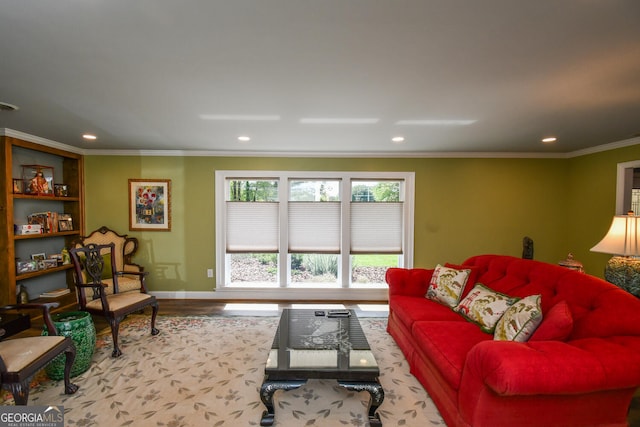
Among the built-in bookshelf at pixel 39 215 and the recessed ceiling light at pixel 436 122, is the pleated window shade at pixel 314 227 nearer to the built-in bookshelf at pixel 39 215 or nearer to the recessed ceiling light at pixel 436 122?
the recessed ceiling light at pixel 436 122

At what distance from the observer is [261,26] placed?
135cm

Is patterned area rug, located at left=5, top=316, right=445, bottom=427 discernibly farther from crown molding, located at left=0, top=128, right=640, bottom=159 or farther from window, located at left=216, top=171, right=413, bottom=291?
crown molding, located at left=0, top=128, right=640, bottom=159

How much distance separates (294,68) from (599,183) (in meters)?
4.77

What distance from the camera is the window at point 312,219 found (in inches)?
173

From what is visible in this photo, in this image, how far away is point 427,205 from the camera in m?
4.41

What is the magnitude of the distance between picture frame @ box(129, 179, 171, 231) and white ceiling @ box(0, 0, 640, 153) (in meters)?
1.36

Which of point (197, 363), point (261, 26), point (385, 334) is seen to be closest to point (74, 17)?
point (261, 26)

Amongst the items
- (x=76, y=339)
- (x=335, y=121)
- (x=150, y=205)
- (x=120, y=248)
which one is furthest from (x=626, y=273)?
(x=120, y=248)

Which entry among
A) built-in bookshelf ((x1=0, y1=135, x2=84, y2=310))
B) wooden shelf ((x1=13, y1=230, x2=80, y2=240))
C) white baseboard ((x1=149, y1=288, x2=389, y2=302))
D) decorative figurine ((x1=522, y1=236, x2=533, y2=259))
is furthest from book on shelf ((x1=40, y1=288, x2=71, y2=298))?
decorative figurine ((x1=522, y1=236, x2=533, y2=259))

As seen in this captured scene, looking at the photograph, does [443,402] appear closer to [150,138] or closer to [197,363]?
[197,363]

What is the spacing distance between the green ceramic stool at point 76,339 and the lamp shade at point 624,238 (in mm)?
4676

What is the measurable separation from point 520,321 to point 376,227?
2.78m

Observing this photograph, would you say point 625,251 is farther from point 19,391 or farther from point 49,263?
point 49,263

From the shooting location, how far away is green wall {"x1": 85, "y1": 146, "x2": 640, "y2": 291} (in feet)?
14.1
